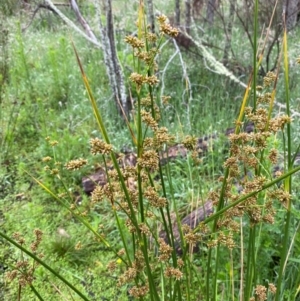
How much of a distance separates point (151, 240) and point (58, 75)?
2978mm

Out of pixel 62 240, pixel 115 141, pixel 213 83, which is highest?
pixel 213 83

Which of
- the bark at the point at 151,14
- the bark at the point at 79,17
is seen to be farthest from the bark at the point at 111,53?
the bark at the point at 151,14

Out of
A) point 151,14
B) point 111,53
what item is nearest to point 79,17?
point 111,53

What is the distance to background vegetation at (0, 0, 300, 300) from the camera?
201 centimetres

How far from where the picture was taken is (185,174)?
9.64 ft

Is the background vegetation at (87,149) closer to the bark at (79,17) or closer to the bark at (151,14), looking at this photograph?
the bark at (151,14)

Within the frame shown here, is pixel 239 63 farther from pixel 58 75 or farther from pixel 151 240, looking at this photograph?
pixel 151 240

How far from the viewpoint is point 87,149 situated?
3.38 metres

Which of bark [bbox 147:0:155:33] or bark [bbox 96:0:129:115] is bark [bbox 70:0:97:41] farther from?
bark [bbox 147:0:155:33]

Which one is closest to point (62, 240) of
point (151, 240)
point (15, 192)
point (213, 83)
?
point (151, 240)

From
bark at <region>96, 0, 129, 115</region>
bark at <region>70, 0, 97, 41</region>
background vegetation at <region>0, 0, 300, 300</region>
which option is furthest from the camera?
bark at <region>70, 0, 97, 41</region>

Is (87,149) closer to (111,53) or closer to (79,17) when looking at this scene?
(111,53)

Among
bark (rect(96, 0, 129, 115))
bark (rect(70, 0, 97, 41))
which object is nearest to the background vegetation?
bark (rect(96, 0, 129, 115))

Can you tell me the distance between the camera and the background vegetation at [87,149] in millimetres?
2014
